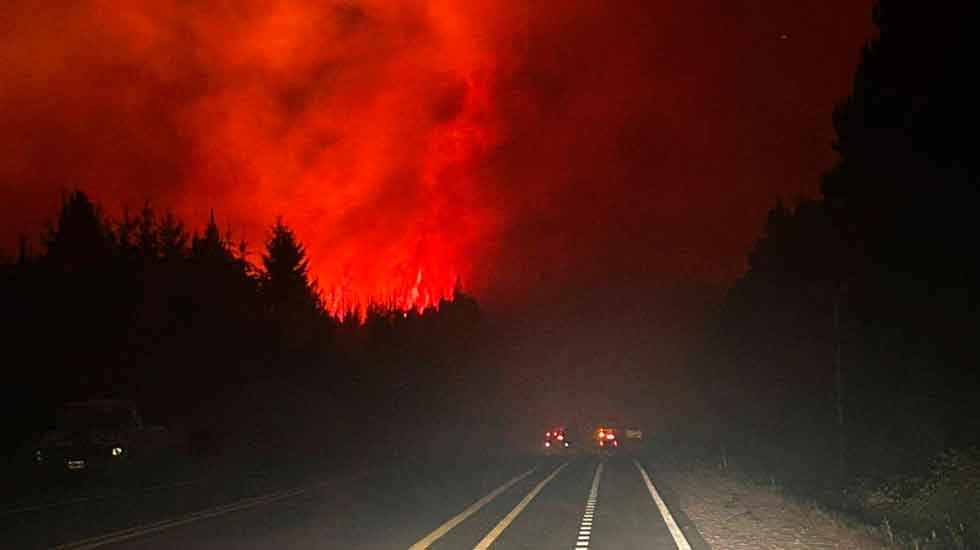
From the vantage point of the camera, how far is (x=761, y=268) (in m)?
79.8

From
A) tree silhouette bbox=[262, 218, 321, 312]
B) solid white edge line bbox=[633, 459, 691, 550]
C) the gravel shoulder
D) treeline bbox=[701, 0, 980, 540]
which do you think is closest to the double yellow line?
solid white edge line bbox=[633, 459, 691, 550]

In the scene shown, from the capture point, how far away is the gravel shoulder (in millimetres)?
20031

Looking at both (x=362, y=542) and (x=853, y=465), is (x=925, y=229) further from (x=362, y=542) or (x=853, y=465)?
(x=362, y=542)

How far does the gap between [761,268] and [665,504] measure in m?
52.4

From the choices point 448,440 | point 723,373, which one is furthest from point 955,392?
point 448,440

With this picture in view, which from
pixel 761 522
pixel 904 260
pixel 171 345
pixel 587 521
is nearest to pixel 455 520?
pixel 587 521

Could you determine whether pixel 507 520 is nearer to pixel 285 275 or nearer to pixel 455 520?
pixel 455 520

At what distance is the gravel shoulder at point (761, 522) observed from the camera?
2003 centimetres

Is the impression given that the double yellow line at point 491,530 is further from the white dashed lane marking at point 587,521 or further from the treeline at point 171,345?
the treeline at point 171,345

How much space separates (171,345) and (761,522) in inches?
1636

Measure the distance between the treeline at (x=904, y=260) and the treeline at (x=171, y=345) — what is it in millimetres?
27993

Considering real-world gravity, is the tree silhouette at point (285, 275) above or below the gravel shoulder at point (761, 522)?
above

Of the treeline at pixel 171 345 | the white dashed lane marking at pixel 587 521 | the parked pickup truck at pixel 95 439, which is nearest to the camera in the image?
the white dashed lane marking at pixel 587 521

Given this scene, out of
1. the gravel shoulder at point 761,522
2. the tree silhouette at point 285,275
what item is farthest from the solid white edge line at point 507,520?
the tree silhouette at point 285,275
